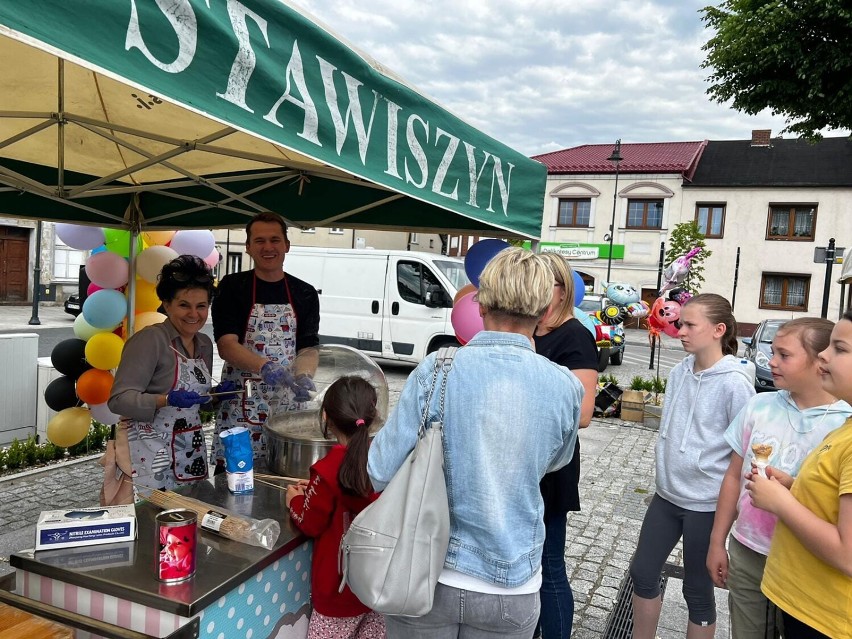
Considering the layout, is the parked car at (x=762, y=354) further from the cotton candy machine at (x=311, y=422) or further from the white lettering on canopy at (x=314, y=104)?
the white lettering on canopy at (x=314, y=104)

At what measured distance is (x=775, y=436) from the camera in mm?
2064

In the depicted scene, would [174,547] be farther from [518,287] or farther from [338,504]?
[518,287]

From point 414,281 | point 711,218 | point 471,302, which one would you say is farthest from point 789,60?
point 711,218

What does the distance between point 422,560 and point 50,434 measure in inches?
176

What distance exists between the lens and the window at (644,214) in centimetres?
2769

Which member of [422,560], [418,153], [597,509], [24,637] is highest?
[418,153]

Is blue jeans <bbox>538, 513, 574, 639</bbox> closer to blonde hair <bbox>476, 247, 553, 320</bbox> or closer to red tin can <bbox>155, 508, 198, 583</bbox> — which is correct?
blonde hair <bbox>476, 247, 553, 320</bbox>


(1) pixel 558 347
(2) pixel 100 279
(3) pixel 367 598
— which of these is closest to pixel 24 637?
(3) pixel 367 598

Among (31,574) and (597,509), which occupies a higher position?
(31,574)

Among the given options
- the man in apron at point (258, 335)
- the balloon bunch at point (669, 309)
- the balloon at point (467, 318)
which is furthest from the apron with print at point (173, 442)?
the balloon bunch at point (669, 309)

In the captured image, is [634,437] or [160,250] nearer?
[160,250]

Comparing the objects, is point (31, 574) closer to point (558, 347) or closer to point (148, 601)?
point (148, 601)

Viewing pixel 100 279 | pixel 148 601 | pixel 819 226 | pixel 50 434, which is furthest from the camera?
pixel 819 226

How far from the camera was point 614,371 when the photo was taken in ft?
45.8
